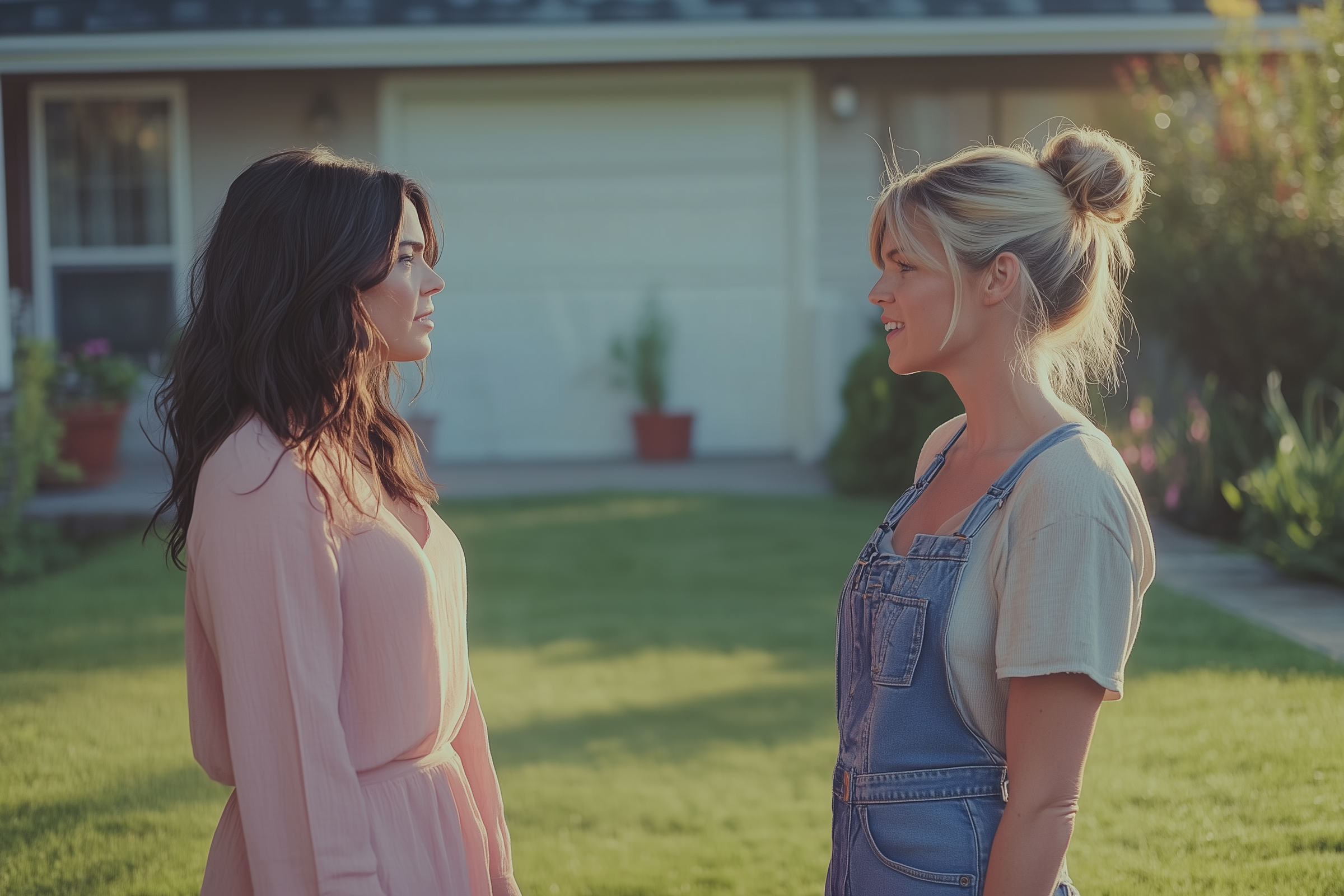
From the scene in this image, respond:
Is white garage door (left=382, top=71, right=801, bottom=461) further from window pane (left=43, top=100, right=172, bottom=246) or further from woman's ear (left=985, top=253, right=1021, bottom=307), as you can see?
woman's ear (left=985, top=253, right=1021, bottom=307)

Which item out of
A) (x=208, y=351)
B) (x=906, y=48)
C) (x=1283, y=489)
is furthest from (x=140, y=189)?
(x=208, y=351)

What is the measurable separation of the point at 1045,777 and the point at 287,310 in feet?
3.94

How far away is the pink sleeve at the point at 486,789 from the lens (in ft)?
6.95

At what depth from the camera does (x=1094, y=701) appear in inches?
68.2

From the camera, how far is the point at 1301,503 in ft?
21.2

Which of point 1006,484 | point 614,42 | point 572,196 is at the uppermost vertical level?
point 614,42

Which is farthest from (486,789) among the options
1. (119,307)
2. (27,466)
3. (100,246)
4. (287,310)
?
Result: (100,246)

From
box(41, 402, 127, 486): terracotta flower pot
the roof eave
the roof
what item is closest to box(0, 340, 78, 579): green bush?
box(41, 402, 127, 486): terracotta flower pot

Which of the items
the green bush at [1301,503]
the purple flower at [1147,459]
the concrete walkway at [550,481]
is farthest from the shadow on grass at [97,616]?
the purple flower at [1147,459]

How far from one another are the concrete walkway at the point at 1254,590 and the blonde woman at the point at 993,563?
373 centimetres

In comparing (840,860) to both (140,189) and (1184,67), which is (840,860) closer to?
(1184,67)

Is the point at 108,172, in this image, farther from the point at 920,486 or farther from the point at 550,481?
the point at 920,486

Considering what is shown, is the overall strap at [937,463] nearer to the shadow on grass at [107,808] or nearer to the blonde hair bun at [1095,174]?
the blonde hair bun at [1095,174]

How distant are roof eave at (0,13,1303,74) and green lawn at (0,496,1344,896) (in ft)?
13.7
